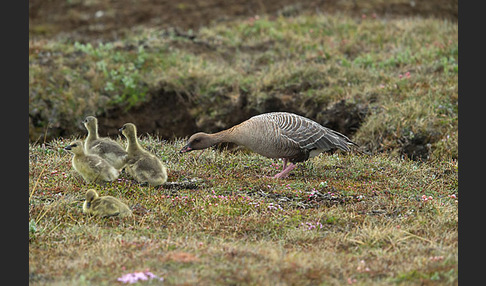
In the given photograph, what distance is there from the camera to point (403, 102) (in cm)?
1352

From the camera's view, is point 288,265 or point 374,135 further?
point 374,135

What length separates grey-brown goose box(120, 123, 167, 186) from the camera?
28.3 feet

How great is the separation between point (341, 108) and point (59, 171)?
6935mm

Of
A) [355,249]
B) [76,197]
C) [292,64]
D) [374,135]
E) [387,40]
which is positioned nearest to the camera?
[355,249]

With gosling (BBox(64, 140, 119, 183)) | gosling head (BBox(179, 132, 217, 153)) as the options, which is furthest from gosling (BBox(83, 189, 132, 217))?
gosling head (BBox(179, 132, 217, 153))

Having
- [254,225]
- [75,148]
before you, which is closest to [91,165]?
[75,148]

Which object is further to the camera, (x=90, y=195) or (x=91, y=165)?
(x=91, y=165)

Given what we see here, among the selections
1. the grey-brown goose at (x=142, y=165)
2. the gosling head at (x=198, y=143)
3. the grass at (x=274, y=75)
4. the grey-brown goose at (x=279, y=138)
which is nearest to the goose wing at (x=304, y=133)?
the grey-brown goose at (x=279, y=138)

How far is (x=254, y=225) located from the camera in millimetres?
7637

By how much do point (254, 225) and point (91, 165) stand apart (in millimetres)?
2545

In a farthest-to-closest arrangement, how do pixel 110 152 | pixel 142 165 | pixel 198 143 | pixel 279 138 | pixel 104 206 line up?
pixel 198 143, pixel 279 138, pixel 110 152, pixel 142 165, pixel 104 206

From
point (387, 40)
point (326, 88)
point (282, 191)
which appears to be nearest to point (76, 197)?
point (282, 191)

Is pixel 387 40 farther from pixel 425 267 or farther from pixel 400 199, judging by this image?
pixel 425 267

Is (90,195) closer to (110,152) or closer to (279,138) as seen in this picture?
(110,152)
